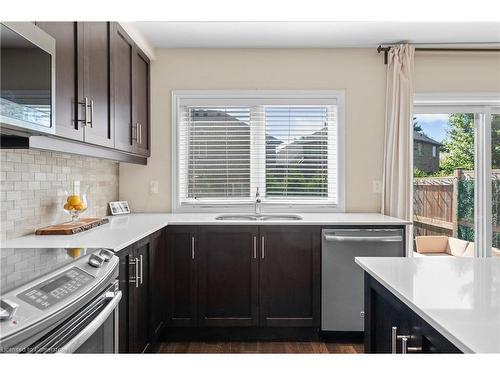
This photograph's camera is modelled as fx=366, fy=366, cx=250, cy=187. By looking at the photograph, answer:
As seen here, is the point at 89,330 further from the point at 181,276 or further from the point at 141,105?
the point at 141,105

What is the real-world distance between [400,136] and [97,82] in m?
Answer: 2.43

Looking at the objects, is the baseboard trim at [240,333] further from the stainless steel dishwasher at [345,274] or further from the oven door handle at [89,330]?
the oven door handle at [89,330]

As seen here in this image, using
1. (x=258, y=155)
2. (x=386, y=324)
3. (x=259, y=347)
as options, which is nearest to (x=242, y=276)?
(x=259, y=347)

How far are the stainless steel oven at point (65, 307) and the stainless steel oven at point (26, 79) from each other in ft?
1.66

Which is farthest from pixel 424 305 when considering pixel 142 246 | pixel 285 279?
pixel 285 279

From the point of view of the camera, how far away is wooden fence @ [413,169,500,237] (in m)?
3.41

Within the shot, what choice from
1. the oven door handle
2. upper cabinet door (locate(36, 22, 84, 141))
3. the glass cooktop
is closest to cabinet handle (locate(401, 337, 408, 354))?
the oven door handle

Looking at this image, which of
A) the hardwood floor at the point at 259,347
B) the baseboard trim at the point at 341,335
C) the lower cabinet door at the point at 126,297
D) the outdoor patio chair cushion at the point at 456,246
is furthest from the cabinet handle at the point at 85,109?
the outdoor patio chair cushion at the point at 456,246

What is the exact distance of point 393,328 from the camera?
1.10 meters

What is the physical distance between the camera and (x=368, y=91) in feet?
10.7

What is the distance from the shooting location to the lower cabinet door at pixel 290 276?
8.75 feet

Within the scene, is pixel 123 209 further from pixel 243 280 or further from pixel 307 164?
pixel 307 164

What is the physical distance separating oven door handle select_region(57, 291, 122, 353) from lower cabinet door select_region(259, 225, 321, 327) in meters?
1.40

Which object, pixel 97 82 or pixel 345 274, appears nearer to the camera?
pixel 97 82
